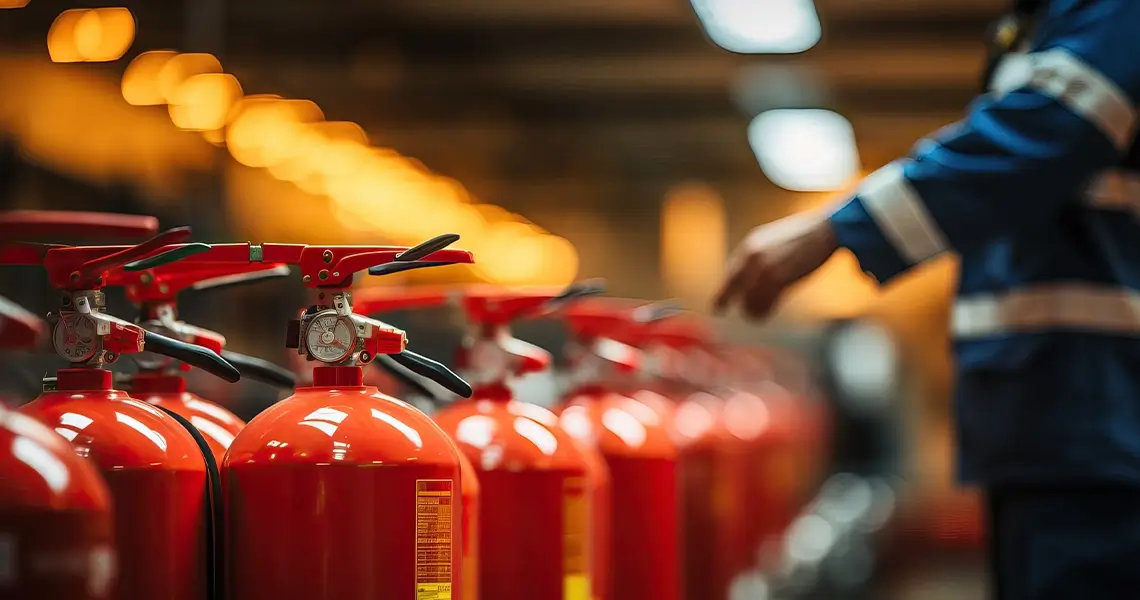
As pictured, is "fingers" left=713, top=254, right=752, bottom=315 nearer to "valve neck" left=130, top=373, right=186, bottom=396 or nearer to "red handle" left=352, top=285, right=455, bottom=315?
"red handle" left=352, top=285, right=455, bottom=315

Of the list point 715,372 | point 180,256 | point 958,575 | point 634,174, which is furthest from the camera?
point 634,174

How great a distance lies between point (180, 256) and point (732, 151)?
19.7ft

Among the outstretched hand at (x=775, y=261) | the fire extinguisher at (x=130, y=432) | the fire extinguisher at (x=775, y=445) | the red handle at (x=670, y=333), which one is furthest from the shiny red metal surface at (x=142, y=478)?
the fire extinguisher at (x=775, y=445)

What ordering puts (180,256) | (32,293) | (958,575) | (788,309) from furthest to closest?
(788,309) → (958,575) → (32,293) → (180,256)

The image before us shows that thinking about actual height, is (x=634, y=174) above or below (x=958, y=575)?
above

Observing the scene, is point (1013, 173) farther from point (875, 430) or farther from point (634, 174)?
point (875, 430)

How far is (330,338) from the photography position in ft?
3.07

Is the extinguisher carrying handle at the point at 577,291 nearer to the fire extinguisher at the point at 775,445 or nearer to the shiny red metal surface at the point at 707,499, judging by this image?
the shiny red metal surface at the point at 707,499

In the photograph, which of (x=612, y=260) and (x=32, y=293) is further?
(x=612, y=260)

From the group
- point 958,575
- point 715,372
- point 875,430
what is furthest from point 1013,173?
point 875,430

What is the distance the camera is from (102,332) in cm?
86

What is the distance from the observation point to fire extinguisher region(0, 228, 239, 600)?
81 centimetres

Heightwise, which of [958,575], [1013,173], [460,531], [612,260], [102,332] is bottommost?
[958,575]

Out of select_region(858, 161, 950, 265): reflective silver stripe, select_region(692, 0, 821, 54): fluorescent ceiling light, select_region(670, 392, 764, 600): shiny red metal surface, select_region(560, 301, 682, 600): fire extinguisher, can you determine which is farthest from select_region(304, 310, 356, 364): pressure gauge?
select_region(692, 0, 821, 54): fluorescent ceiling light
